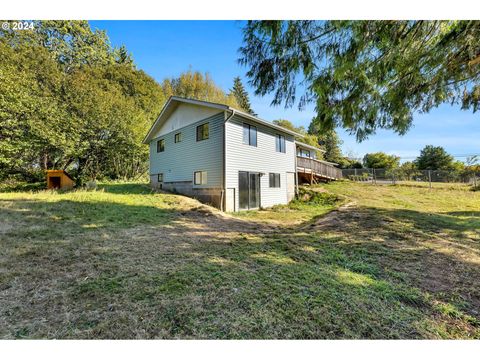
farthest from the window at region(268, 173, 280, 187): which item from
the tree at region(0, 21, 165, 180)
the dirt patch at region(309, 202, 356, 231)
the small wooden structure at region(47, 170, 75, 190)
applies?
the tree at region(0, 21, 165, 180)

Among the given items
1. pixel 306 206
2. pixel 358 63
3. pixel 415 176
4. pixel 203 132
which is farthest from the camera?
pixel 415 176

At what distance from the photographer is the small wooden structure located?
11.3 m

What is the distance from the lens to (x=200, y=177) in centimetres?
1038

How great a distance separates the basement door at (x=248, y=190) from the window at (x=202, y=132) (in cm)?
247

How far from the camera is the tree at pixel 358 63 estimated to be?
318 centimetres

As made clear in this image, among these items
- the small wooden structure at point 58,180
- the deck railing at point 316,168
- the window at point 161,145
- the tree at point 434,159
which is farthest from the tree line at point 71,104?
the tree at point 434,159

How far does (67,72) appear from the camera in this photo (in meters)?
16.4

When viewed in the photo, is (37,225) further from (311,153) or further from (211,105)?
(311,153)

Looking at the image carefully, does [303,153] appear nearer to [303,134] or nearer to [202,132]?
[303,134]

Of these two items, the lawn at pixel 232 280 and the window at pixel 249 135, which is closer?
the lawn at pixel 232 280

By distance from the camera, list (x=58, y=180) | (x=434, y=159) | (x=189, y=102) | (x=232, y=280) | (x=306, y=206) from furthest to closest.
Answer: (x=434, y=159)
(x=58, y=180)
(x=306, y=206)
(x=189, y=102)
(x=232, y=280)

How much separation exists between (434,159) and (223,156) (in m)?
31.6

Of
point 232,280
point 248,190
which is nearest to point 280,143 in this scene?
point 248,190

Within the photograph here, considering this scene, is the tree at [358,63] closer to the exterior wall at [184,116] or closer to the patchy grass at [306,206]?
the patchy grass at [306,206]
